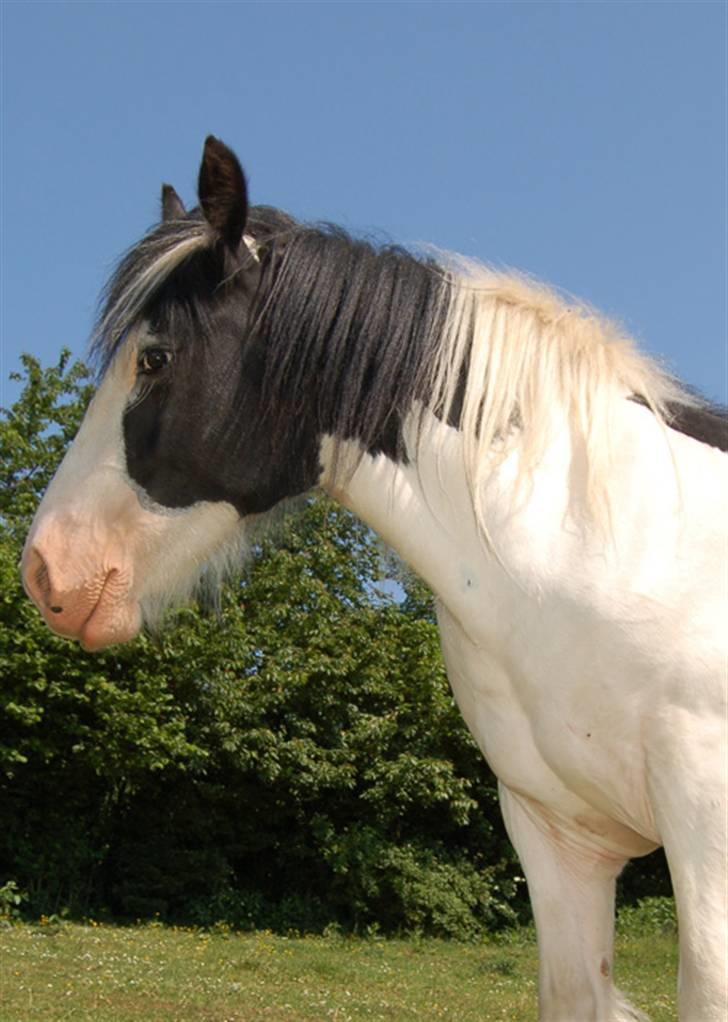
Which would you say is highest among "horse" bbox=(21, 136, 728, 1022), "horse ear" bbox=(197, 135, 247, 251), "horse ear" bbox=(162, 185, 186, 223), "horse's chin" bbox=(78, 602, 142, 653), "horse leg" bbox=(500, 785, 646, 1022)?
"horse ear" bbox=(162, 185, 186, 223)

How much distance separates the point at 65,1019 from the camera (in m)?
8.38

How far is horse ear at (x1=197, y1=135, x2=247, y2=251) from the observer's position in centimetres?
244

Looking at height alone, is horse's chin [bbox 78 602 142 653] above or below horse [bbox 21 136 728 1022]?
below

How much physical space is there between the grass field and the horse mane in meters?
7.30

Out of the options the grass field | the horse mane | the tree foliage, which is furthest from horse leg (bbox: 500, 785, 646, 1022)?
the tree foliage

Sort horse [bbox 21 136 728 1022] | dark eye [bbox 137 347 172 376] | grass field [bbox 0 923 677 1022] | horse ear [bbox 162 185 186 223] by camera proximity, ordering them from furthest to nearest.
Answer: grass field [bbox 0 923 677 1022] < horse ear [bbox 162 185 186 223] < dark eye [bbox 137 347 172 376] < horse [bbox 21 136 728 1022]

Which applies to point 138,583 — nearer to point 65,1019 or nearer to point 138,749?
point 65,1019

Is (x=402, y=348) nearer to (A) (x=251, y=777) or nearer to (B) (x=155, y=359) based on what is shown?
(B) (x=155, y=359)

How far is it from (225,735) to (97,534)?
19.4 metres

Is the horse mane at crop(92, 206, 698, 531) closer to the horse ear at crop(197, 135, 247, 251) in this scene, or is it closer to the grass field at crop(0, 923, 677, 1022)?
the horse ear at crop(197, 135, 247, 251)

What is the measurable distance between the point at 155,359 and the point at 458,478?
0.72 m

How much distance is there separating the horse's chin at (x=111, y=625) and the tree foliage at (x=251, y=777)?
1752 cm

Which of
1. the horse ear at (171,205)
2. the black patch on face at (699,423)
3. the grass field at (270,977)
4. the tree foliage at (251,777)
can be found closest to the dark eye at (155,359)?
the horse ear at (171,205)

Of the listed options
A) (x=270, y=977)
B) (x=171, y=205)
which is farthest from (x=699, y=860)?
(x=270, y=977)
